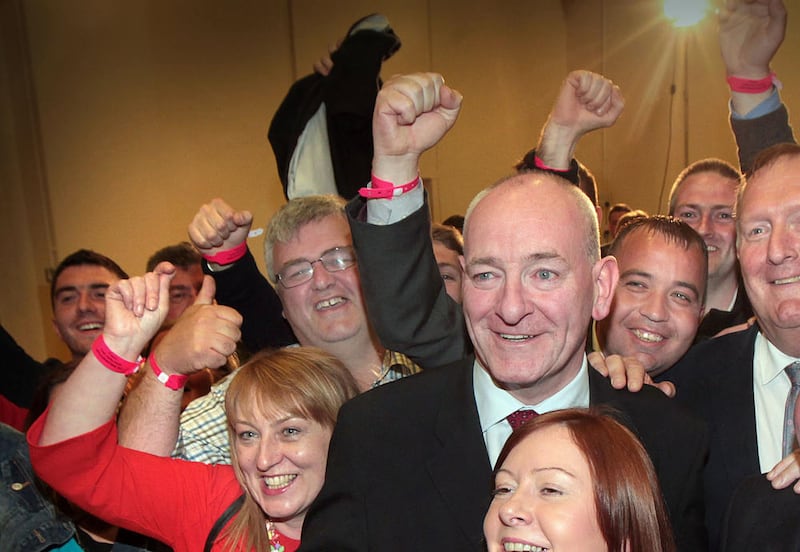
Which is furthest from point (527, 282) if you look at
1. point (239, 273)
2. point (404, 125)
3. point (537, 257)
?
point (239, 273)

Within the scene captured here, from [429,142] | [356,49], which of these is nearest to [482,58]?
[356,49]

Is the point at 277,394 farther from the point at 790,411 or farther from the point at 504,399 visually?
the point at 790,411

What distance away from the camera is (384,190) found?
5.53 feet

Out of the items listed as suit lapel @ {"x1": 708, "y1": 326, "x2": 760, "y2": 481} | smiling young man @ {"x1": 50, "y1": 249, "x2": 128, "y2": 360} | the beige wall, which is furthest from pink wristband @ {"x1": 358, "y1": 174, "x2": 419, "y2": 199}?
the beige wall

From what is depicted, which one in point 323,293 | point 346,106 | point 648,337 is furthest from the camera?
point 346,106

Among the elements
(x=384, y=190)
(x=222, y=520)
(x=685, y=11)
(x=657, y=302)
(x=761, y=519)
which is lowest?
(x=222, y=520)

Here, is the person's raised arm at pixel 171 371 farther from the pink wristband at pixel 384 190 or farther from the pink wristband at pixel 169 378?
the pink wristband at pixel 384 190

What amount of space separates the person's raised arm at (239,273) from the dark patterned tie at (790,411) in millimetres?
1528

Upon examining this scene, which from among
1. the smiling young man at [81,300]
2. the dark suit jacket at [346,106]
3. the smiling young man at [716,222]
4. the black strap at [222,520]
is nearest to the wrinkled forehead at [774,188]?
the smiling young man at [716,222]

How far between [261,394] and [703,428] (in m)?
1.01

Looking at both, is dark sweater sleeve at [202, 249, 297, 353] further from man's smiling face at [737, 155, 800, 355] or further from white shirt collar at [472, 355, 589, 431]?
man's smiling face at [737, 155, 800, 355]

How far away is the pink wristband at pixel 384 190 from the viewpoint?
1.69 meters

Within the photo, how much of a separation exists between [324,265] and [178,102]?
439 cm

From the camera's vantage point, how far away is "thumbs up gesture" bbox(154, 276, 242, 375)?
1.87 m
